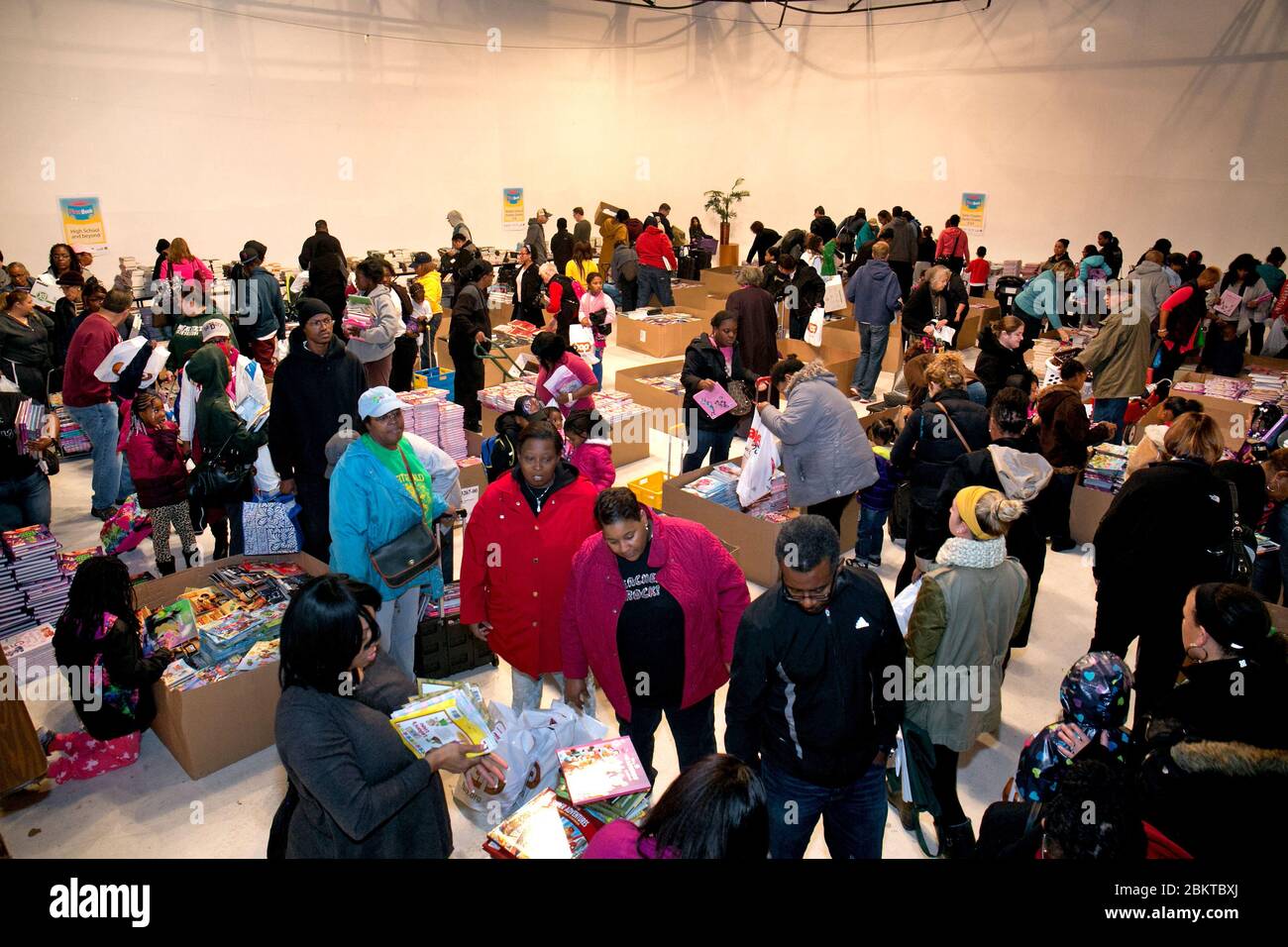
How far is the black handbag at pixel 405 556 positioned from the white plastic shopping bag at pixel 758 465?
2298 mm

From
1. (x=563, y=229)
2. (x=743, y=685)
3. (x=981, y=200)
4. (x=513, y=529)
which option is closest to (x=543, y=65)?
(x=563, y=229)

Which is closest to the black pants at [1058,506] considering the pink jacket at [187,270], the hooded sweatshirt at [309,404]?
the hooded sweatshirt at [309,404]

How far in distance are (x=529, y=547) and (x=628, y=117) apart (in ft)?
53.9

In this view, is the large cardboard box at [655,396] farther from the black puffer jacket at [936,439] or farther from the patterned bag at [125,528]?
the patterned bag at [125,528]

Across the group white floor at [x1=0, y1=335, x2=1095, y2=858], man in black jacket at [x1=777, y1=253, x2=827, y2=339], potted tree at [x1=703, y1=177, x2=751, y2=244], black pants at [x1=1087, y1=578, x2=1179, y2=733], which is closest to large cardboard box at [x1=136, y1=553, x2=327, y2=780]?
white floor at [x1=0, y1=335, x2=1095, y2=858]

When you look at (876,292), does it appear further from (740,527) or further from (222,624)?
(222,624)

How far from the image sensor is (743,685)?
8.82 feet

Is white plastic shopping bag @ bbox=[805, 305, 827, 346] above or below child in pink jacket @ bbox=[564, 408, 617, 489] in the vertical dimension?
above

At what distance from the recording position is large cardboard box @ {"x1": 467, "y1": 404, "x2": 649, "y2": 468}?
7754mm

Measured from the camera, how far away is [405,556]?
12.9ft

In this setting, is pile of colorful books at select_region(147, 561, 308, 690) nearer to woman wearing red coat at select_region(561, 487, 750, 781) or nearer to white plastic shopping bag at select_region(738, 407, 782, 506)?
woman wearing red coat at select_region(561, 487, 750, 781)

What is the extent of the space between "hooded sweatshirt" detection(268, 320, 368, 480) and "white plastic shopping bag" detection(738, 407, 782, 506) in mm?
2389

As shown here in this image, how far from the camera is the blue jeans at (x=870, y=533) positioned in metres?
5.75
